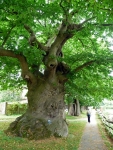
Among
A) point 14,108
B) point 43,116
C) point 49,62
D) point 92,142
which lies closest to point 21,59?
point 49,62

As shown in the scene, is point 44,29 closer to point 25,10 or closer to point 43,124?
point 25,10

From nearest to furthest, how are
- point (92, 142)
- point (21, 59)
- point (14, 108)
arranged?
point (92, 142) < point (21, 59) < point (14, 108)

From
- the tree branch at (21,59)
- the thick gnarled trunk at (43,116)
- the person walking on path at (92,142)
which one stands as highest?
the tree branch at (21,59)

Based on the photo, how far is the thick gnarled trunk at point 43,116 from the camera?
10805 millimetres

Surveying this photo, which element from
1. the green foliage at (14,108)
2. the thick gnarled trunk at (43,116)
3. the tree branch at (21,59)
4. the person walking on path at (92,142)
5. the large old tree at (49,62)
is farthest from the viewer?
the green foliage at (14,108)

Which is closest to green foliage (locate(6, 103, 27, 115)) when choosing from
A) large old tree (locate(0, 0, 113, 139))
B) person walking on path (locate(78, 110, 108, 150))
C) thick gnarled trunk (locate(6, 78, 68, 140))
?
large old tree (locate(0, 0, 113, 139))

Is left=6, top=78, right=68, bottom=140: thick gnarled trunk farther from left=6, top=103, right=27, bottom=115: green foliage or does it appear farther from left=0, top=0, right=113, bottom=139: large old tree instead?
left=6, top=103, right=27, bottom=115: green foliage

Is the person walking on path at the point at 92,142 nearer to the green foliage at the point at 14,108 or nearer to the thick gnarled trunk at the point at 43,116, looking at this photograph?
the thick gnarled trunk at the point at 43,116

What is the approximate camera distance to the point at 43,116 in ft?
38.1

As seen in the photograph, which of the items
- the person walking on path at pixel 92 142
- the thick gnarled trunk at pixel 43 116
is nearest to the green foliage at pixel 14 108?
the thick gnarled trunk at pixel 43 116

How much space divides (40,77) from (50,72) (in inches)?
31.8

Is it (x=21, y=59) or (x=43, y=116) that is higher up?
(x=21, y=59)

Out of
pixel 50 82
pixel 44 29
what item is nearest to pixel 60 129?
pixel 50 82

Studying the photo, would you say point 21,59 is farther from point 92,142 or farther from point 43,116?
point 92,142
